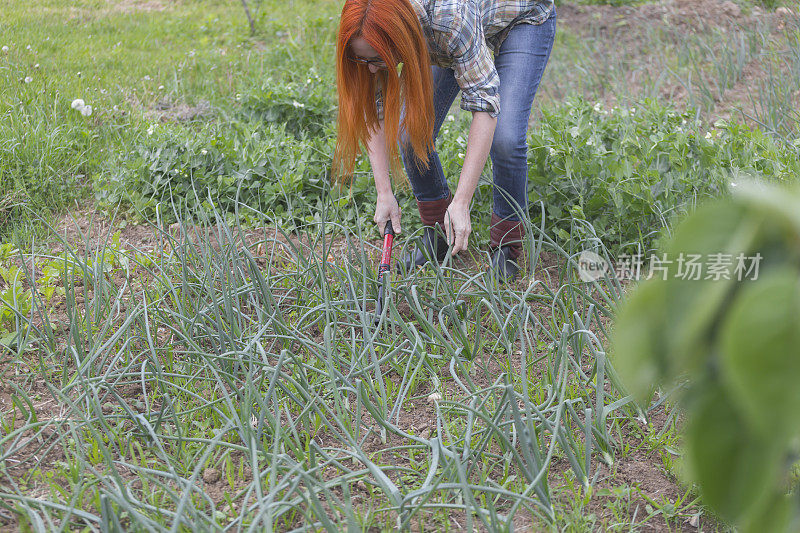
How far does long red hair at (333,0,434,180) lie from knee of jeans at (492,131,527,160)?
0.75ft

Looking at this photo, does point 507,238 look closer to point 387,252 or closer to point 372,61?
point 387,252

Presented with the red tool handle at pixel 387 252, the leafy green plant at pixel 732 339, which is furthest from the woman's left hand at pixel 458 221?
the leafy green plant at pixel 732 339

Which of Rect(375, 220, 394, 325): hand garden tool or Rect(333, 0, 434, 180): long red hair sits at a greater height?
Rect(333, 0, 434, 180): long red hair

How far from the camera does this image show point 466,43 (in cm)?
210

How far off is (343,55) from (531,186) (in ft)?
3.33

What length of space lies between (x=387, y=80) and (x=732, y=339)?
1841 mm

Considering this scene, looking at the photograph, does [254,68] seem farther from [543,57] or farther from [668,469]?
[668,469]

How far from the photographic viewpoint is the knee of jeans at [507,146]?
237 cm

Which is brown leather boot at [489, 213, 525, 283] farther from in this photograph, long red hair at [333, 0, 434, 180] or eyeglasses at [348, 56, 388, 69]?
eyeglasses at [348, 56, 388, 69]

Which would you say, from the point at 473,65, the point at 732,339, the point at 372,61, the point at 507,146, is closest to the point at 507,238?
the point at 507,146

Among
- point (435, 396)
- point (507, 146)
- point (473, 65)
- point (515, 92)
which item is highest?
point (473, 65)

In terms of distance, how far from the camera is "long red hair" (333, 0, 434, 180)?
1.90 m

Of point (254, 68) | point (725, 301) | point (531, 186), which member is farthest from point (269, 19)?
point (725, 301)

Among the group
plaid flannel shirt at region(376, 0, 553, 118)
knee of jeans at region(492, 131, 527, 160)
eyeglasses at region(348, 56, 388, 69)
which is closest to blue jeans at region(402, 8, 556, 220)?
knee of jeans at region(492, 131, 527, 160)
